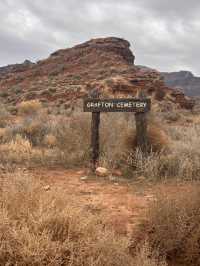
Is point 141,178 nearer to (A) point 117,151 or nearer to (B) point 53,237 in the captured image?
(A) point 117,151

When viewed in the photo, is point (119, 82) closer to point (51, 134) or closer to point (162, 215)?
point (51, 134)

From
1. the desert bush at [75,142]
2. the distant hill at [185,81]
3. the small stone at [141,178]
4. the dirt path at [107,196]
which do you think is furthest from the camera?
the distant hill at [185,81]

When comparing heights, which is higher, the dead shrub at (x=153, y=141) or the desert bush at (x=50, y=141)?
the dead shrub at (x=153, y=141)

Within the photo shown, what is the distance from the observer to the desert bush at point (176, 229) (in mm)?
4211

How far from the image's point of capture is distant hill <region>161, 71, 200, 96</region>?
377ft

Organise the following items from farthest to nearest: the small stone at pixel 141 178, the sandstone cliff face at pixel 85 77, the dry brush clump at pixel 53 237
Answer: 1. the sandstone cliff face at pixel 85 77
2. the small stone at pixel 141 178
3. the dry brush clump at pixel 53 237

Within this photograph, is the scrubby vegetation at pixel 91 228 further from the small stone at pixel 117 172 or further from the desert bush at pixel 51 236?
the small stone at pixel 117 172

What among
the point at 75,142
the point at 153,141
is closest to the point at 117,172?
the point at 153,141

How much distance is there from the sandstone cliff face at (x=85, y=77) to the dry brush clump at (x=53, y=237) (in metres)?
23.4

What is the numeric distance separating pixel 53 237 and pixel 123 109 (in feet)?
16.6

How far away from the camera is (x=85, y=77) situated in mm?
41188

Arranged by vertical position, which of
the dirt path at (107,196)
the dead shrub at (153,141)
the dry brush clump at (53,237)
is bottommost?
the dirt path at (107,196)

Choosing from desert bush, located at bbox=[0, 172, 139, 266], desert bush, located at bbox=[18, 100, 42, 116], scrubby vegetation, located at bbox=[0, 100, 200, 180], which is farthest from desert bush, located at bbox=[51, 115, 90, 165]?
desert bush, located at bbox=[18, 100, 42, 116]

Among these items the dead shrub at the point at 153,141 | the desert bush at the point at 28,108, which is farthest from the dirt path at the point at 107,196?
the desert bush at the point at 28,108
